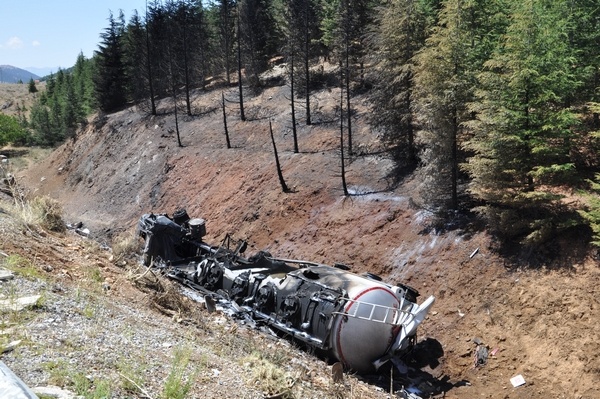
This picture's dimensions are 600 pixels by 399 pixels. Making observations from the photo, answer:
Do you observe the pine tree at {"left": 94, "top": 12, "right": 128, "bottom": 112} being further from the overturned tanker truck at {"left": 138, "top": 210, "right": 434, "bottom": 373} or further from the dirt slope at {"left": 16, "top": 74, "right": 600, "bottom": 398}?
the overturned tanker truck at {"left": 138, "top": 210, "right": 434, "bottom": 373}

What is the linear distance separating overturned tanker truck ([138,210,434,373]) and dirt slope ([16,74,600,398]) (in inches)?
85.6

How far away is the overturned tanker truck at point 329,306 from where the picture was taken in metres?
12.7

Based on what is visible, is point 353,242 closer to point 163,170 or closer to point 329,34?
point 163,170

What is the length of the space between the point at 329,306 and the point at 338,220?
1240cm

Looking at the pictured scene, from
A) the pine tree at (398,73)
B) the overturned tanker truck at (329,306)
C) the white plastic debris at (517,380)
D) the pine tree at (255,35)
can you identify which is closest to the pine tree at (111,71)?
the pine tree at (255,35)

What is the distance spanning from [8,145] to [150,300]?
78172mm

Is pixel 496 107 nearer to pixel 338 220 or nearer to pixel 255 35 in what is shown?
pixel 338 220

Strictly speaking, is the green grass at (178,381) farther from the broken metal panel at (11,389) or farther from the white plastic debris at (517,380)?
the white plastic debris at (517,380)

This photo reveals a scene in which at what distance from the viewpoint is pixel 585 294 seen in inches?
556

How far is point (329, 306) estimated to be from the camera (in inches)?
508

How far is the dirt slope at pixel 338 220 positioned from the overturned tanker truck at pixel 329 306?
2.18 m

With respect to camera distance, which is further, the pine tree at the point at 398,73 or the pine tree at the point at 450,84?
the pine tree at the point at 398,73

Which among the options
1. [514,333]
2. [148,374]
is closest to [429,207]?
[514,333]

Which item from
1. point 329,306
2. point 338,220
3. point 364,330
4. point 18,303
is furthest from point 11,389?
point 338,220
